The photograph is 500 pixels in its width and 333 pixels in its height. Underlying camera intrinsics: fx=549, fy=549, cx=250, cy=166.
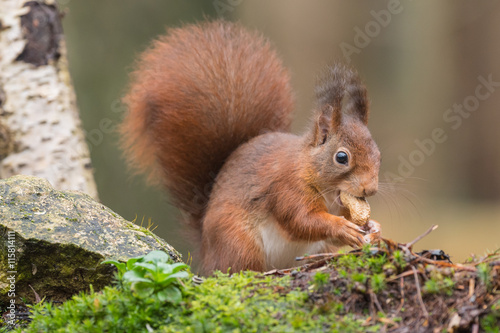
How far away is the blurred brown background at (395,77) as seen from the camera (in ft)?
Result: 16.2

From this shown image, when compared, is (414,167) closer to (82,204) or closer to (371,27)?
(371,27)

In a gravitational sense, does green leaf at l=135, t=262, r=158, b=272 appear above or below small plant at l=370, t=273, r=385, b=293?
below

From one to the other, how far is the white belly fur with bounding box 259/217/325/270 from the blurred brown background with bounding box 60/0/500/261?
2.77 meters

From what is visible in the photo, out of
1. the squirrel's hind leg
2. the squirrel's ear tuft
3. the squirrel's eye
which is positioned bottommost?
the squirrel's hind leg

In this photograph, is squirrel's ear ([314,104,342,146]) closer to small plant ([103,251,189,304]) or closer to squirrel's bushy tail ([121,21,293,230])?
squirrel's bushy tail ([121,21,293,230])

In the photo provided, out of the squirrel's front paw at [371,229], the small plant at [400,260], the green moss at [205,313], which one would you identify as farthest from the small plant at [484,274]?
the squirrel's front paw at [371,229]

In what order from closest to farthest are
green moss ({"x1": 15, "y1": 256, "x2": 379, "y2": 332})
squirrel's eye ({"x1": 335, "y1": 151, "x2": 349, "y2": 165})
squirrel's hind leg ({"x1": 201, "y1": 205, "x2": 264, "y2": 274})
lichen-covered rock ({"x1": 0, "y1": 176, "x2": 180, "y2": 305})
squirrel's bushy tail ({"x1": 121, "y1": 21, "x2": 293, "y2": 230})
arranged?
green moss ({"x1": 15, "y1": 256, "x2": 379, "y2": 332}) < lichen-covered rock ({"x1": 0, "y1": 176, "x2": 180, "y2": 305}) < squirrel's eye ({"x1": 335, "y1": 151, "x2": 349, "y2": 165}) < squirrel's hind leg ({"x1": 201, "y1": 205, "x2": 264, "y2": 274}) < squirrel's bushy tail ({"x1": 121, "y1": 21, "x2": 293, "y2": 230})

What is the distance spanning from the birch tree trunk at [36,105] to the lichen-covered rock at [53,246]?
1.05 m

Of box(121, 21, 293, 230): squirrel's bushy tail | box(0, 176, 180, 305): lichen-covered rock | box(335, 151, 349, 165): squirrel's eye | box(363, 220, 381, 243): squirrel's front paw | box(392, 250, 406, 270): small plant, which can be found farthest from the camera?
box(121, 21, 293, 230): squirrel's bushy tail

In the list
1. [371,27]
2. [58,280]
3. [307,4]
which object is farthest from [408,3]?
[58,280]

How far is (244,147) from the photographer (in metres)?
2.49

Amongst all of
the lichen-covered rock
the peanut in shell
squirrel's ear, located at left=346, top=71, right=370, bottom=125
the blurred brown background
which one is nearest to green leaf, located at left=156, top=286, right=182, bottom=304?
the lichen-covered rock

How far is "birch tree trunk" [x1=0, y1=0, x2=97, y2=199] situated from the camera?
2.78 m

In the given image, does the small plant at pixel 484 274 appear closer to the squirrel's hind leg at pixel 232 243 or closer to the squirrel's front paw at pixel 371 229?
the squirrel's front paw at pixel 371 229
